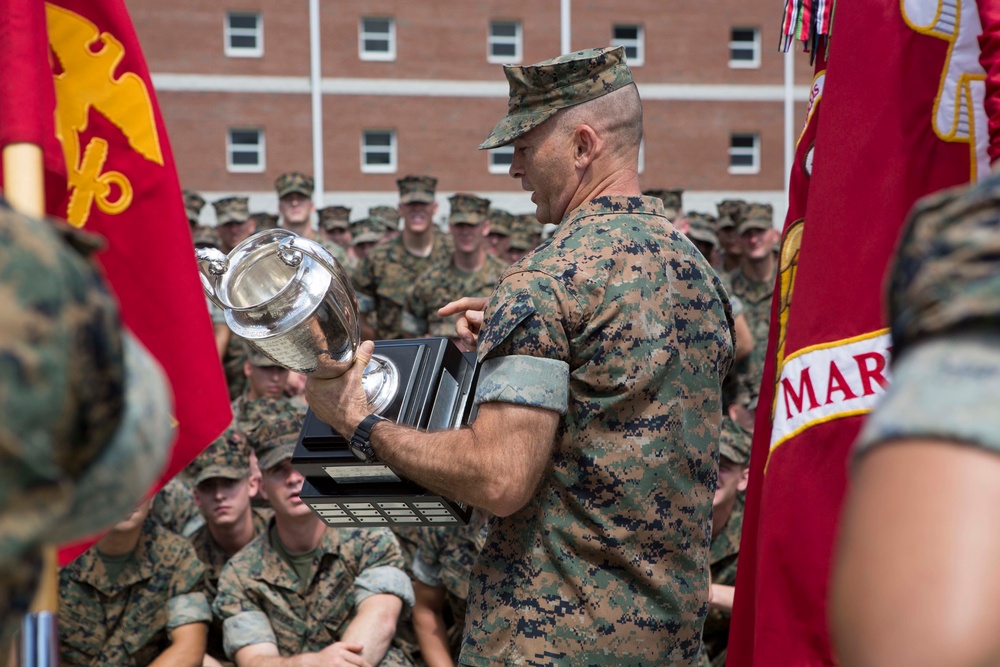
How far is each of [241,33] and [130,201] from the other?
25.4 metres

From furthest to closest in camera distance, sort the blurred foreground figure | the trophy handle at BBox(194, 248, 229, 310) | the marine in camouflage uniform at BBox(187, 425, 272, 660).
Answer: the marine in camouflage uniform at BBox(187, 425, 272, 660) → the trophy handle at BBox(194, 248, 229, 310) → the blurred foreground figure

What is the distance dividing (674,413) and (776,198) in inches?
1062

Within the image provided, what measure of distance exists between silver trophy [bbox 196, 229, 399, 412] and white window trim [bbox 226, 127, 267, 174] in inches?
977

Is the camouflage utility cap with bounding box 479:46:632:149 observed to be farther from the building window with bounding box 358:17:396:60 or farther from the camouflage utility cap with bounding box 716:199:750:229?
the building window with bounding box 358:17:396:60

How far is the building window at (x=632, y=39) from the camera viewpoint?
28.5 meters

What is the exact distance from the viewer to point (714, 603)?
4660 mm

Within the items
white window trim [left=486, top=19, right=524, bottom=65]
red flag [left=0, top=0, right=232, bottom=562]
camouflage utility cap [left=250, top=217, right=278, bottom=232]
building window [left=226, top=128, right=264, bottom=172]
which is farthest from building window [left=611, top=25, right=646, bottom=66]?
red flag [left=0, top=0, right=232, bottom=562]

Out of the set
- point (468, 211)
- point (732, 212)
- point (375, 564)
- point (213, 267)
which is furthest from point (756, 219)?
point (213, 267)

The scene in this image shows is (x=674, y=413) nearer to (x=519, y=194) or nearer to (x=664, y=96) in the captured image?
(x=519, y=194)

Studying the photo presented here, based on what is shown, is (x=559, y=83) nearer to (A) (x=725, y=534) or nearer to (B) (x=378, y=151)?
(A) (x=725, y=534)

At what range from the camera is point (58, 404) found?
98 cm

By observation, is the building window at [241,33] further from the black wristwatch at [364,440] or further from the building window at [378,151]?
the black wristwatch at [364,440]

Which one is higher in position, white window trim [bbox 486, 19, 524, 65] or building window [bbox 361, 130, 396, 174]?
white window trim [bbox 486, 19, 524, 65]

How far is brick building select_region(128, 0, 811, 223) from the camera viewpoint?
2694 centimetres
